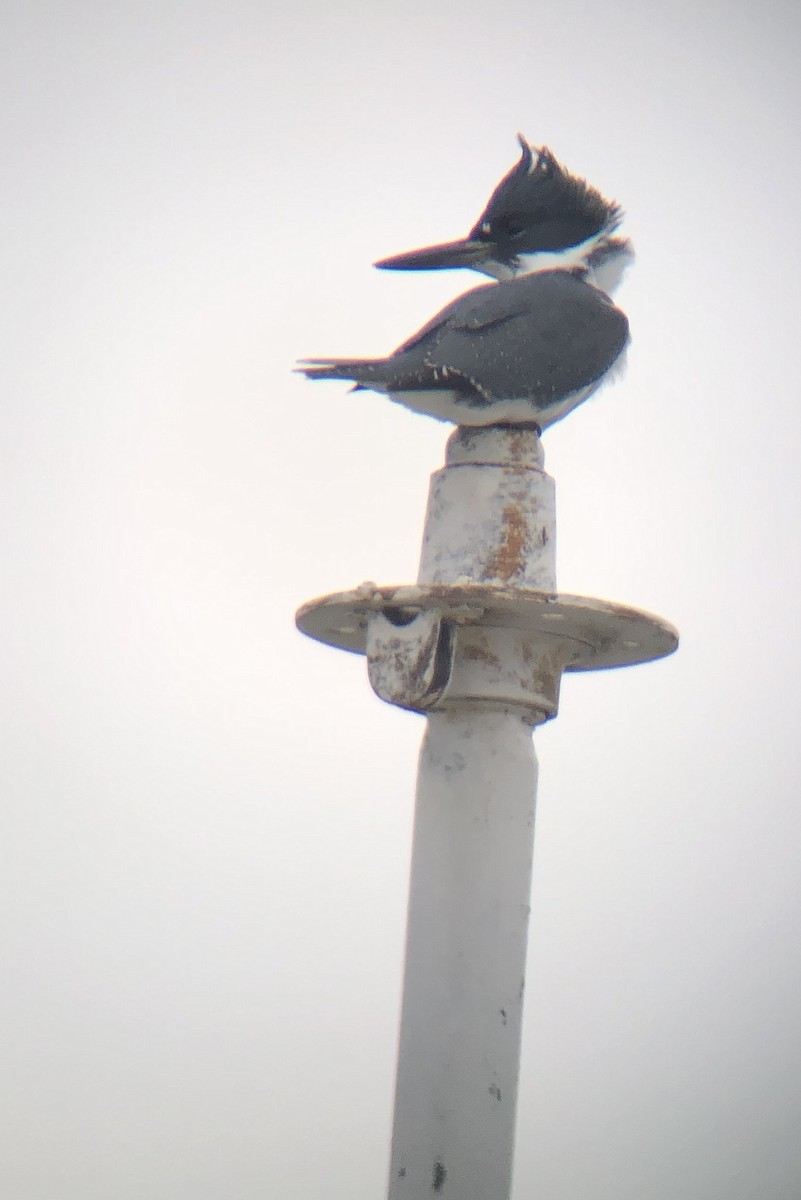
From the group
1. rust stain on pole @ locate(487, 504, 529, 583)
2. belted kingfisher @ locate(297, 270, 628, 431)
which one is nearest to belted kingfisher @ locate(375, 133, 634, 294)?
belted kingfisher @ locate(297, 270, 628, 431)

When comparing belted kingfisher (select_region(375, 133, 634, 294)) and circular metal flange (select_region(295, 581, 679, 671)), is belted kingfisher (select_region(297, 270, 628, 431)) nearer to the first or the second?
belted kingfisher (select_region(375, 133, 634, 294))

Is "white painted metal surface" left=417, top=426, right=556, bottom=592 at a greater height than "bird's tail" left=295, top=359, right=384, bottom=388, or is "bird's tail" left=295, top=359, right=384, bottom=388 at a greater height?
"bird's tail" left=295, top=359, right=384, bottom=388

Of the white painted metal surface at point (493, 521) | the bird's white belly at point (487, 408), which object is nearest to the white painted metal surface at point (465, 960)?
the white painted metal surface at point (493, 521)

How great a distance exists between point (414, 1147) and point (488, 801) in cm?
81

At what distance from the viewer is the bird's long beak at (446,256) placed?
388 centimetres

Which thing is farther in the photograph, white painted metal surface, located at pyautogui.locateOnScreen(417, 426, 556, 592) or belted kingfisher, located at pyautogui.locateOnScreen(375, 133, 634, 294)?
belted kingfisher, located at pyautogui.locateOnScreen(375, 133, 634, 294)

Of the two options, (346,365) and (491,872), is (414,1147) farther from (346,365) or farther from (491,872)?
(346,365)

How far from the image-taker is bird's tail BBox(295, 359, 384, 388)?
3574 mm

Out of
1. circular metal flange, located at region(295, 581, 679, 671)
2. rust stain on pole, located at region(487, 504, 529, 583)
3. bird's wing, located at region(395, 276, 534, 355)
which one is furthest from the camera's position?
bird's wing, located at region(395, 276, 534, 355)

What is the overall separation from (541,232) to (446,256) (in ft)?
0.97

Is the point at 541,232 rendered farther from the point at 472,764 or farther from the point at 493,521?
the point at 472,764

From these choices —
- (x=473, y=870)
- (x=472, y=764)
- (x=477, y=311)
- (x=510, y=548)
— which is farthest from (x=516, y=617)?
(x=477, y=311)

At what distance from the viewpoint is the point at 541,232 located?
12.5 ft

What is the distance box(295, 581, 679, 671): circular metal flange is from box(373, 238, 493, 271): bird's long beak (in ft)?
4.08
